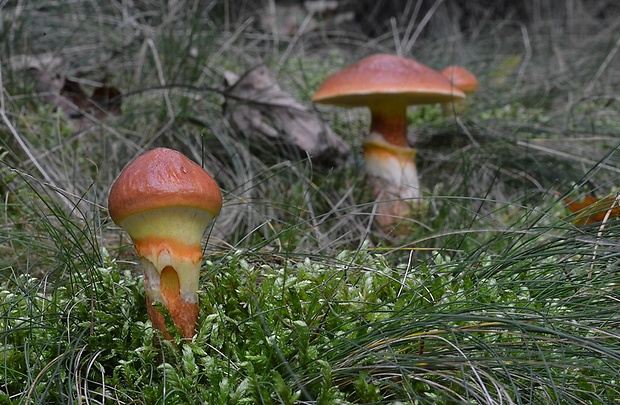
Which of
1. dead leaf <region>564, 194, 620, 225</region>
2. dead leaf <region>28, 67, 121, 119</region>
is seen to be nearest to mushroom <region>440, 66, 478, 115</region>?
dead leaf <region>564, 194, 620, 225</region>

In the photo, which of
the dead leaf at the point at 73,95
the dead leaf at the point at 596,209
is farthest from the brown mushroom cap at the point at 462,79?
the dead leaf at the point at 73,95

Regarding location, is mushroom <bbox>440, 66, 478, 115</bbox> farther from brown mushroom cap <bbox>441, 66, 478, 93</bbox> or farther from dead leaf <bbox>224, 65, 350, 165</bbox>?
dead leaf <bbox>224, 65, 350, 165</bbox>

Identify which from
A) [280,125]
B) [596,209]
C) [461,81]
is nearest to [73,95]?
[280,125]

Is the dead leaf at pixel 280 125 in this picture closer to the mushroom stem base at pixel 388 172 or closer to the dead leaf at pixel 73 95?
the mushroom stem base at pixel 388 172

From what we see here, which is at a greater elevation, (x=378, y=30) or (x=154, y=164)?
(x=154, y=164)

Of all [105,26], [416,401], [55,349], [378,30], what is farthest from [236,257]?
[378,30]

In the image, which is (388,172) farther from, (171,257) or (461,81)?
(171,257)

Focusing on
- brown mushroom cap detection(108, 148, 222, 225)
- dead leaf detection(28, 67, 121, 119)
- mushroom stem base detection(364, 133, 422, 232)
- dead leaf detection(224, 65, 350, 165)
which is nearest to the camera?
brown mushroom cap detection(108, 148, 222, 225)

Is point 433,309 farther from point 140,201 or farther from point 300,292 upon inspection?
→ point 140,201
